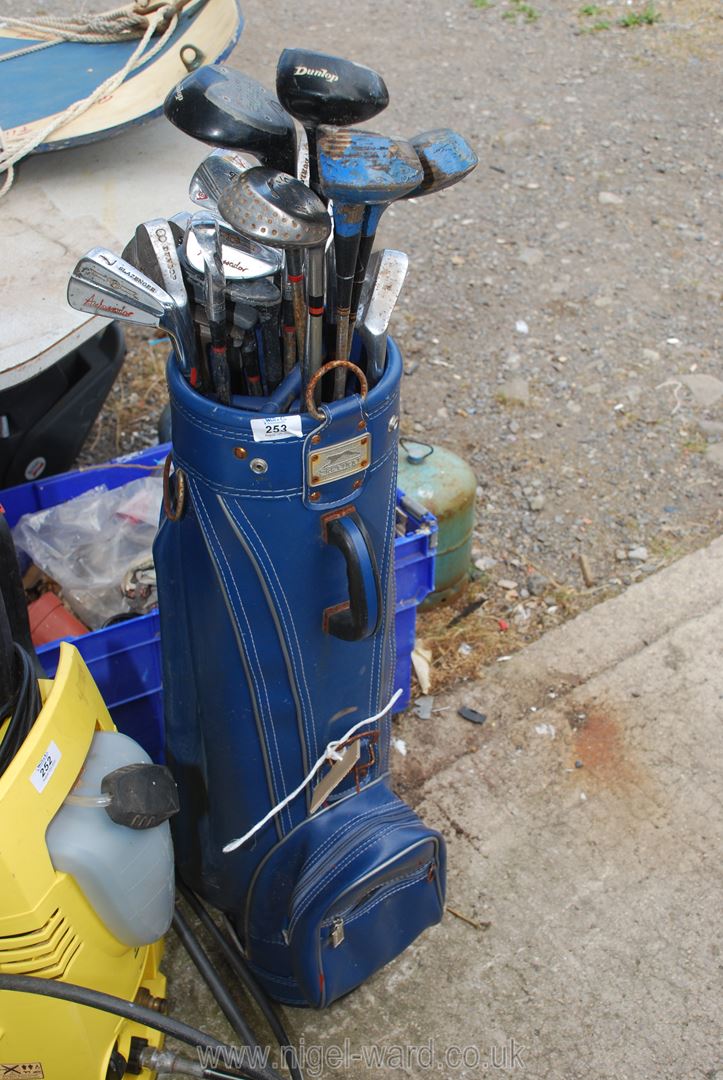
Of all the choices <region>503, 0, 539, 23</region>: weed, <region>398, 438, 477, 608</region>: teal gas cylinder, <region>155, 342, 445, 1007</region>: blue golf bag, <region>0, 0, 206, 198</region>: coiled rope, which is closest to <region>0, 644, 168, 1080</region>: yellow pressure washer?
<region>155, 342, 445, 1007</region>: blue golf bag

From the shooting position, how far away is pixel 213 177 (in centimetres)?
157

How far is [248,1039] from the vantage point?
1926 mm

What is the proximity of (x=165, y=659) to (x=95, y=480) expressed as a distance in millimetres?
914

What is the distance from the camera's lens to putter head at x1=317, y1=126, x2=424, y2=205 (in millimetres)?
1306

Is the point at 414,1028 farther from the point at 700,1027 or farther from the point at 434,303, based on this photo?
the point at 434,303

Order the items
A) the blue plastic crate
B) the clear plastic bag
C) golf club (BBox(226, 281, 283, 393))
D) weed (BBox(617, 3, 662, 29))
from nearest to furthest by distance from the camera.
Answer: golf club (BBox(226, 281, 283, 393)), the blue plastic crate, the clear plastic bag, weed (BBox(617, 3, 662, 29))

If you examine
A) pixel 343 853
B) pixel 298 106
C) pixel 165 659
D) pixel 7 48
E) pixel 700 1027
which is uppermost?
pixel 298 106

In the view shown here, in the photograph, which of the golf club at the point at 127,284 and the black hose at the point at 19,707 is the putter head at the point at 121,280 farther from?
the black hose at the point at 19,707

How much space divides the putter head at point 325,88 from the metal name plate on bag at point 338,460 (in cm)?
46

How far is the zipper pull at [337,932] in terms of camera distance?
5.88ft

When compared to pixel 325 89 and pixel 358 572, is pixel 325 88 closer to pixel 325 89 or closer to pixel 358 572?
pixel 325 89

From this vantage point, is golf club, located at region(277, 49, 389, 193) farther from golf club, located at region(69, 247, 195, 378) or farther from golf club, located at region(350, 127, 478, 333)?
golf club, located at region(69, 247, 195, 378)

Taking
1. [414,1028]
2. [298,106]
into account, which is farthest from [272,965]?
[298,106]

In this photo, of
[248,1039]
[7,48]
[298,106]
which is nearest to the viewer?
[298,106]
